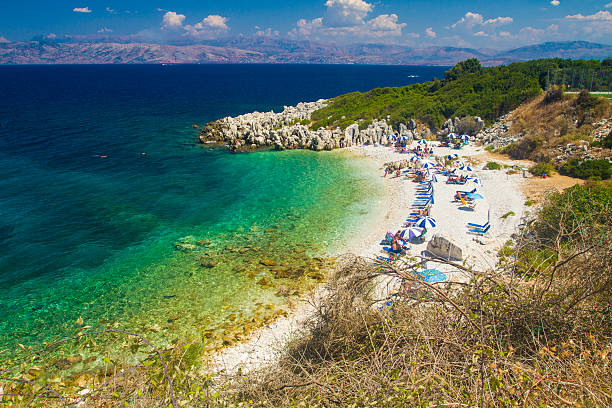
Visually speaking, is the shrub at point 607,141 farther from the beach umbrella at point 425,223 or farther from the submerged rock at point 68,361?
the submerged rock at point 68,361

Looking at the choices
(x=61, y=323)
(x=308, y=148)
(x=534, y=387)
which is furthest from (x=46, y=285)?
(x=308, y=148)

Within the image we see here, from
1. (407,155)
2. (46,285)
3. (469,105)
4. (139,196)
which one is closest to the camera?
(46,285)

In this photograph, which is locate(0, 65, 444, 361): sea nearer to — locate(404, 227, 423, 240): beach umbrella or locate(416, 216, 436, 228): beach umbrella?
locate(404, 227, 423, 240): beach umbrella

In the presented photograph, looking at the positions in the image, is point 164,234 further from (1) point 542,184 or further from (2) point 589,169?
(2) point 589,169

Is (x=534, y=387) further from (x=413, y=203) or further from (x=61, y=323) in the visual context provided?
(x=413, y=203)

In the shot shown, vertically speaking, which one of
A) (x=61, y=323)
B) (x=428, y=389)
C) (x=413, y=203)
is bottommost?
(x=61, y=323)

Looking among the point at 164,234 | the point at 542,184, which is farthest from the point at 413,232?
the point at 164,234
